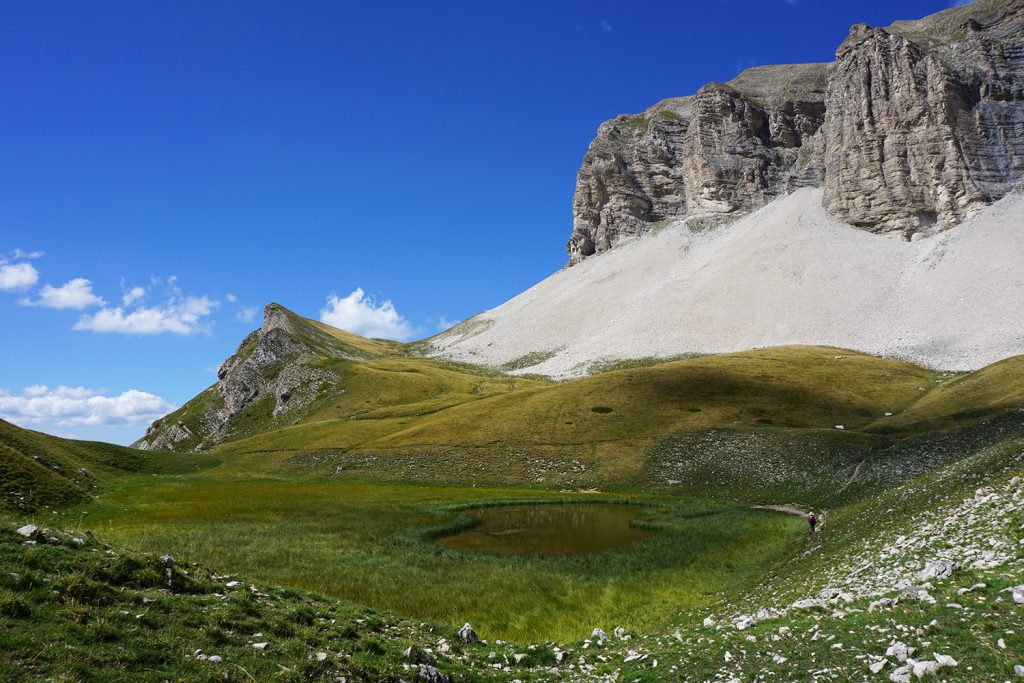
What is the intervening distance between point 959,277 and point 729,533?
157 metres

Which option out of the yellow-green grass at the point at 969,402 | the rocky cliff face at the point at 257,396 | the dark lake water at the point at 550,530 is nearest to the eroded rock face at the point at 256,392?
the rocky cliff face at the point at 257,396

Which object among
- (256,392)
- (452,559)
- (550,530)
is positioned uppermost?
(256,392)

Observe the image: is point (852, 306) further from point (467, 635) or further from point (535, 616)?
point (467, 635)

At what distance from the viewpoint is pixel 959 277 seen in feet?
494

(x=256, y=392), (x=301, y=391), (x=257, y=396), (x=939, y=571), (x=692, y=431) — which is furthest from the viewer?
(x=256, y=392)

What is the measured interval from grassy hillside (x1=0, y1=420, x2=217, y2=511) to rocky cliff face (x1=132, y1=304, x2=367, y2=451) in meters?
63.0

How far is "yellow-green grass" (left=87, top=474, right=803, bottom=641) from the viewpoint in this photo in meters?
23.5

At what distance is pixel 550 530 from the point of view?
42125 mm

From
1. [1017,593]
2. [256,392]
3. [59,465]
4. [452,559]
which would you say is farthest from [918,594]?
[256,392]

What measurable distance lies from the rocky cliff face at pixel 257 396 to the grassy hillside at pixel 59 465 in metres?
63.0

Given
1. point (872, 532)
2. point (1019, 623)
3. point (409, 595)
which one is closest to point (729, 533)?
point (872, 532)

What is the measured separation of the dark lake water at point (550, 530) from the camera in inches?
1416

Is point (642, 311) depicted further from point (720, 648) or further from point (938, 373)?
point (720, 648)

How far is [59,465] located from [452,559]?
46049mm
